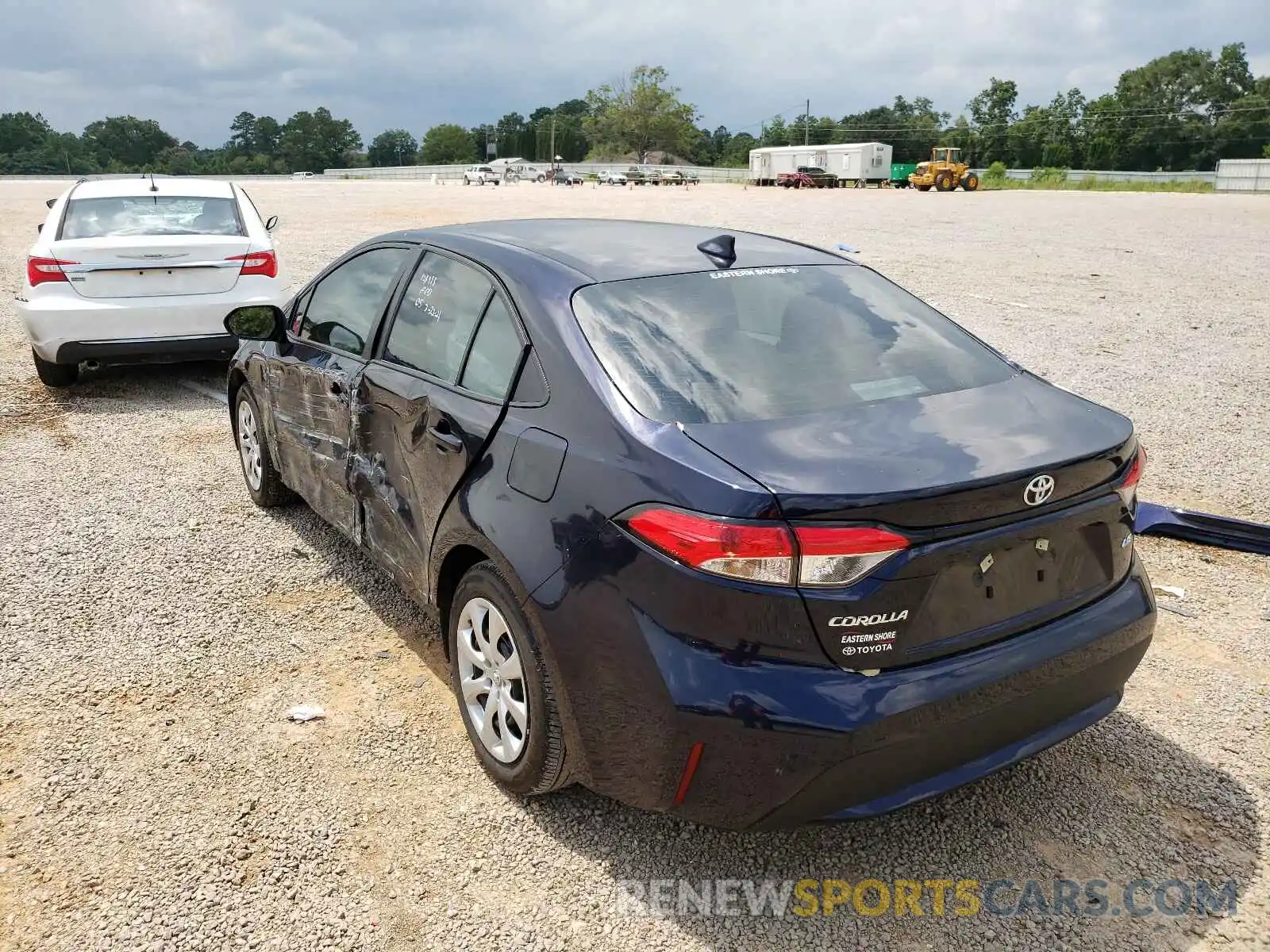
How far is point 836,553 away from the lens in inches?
87.5

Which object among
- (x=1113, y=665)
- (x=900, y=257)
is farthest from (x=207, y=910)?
(x=900, y=257)

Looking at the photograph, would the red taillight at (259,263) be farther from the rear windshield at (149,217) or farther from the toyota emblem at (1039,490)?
the toyota emblem at (1039,490)

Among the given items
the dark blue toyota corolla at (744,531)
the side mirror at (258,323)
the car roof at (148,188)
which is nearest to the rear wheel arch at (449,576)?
the dark blue toyota corolla at (744,531)

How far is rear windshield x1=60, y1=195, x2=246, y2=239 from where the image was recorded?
784 cm

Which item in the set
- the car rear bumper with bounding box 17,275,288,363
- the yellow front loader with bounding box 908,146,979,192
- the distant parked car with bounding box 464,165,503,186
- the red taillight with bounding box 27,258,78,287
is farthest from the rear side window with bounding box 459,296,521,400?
the distant parked car with bounding box 464,165,503,186

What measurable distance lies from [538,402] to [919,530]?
44.0 inches

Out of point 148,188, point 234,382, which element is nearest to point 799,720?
point 234,382

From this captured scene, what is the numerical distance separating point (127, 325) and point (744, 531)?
6.75 m

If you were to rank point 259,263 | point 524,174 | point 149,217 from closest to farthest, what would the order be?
1. point 259,263
2. point 149,217
3. point 524,174

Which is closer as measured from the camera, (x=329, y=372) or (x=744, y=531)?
(x=744, y=531)

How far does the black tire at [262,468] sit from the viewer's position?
16.7 ft

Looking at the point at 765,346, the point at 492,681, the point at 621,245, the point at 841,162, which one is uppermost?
the point at 841,162

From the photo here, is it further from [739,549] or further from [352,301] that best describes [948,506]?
[352,301]

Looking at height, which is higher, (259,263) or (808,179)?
(808,179)
